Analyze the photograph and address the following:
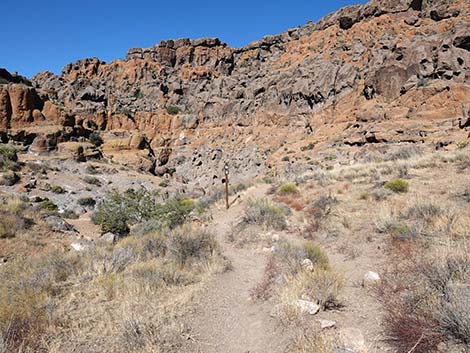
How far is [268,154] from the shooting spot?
39.0 meters

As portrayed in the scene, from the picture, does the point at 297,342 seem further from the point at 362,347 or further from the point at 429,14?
the point at 429,14

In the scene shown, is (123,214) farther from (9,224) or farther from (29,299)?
(29,299)

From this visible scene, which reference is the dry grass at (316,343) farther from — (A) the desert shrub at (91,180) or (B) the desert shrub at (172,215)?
(A) the desert shrub at (91,180)

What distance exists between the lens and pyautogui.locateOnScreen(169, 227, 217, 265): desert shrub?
689cm

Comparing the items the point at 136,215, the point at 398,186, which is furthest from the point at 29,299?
the point at 398,186

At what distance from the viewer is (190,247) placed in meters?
7.14

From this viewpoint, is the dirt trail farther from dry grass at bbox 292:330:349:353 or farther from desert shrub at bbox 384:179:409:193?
desert shrub at bbox 384:179:409:193

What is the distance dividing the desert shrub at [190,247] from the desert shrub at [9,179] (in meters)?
19.8

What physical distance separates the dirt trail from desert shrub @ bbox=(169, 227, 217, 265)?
3.03 ft

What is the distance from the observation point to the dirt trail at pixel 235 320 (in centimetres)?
371

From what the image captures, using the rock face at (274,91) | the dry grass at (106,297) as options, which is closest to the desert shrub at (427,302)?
the dry grass at (106,297)

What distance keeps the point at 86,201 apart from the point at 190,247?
1790 centimetres

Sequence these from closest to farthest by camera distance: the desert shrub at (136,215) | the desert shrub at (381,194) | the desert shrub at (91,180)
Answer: the desert shrub at (381,194) < the desert shrub at (136,215) < the desert shrub at (91,180)

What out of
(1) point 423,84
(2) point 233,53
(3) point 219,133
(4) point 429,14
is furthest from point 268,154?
(2) point 233,53
